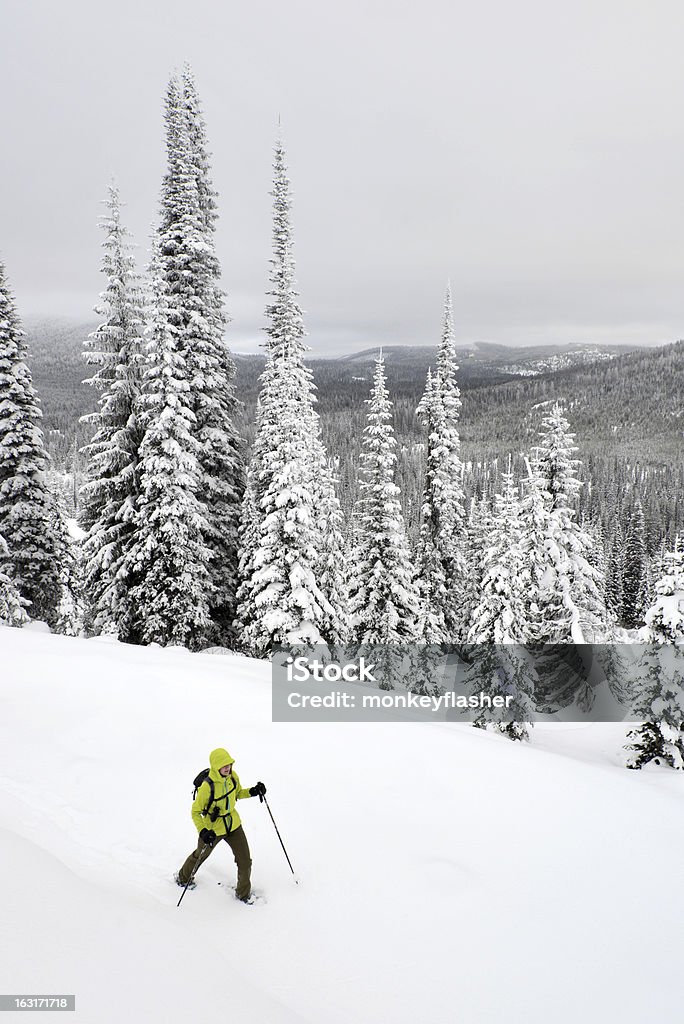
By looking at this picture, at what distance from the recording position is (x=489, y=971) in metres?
5.17

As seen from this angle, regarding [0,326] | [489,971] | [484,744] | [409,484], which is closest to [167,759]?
[489,971]

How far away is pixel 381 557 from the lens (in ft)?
73.6

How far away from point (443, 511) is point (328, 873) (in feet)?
71.6

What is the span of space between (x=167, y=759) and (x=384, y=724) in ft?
14.1

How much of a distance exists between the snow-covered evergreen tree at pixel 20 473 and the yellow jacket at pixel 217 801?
60.7 feet

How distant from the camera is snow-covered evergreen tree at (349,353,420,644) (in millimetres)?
22016

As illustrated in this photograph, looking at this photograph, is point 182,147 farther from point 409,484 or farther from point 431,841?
point 409,484

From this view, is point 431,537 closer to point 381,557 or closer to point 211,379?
point 381,557

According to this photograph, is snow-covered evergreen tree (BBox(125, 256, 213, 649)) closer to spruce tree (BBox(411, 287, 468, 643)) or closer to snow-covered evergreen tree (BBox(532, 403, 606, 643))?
spruce tree (BBox(411, 287, 468, 643))

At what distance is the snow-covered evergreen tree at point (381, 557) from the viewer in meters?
22.0

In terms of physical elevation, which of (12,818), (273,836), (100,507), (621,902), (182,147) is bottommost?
(621,902)

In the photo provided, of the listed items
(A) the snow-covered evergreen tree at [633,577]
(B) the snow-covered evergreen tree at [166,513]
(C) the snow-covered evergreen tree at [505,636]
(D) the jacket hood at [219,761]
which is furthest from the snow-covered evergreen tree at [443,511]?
(A) the snow-covered evergreen tree at [633,577]

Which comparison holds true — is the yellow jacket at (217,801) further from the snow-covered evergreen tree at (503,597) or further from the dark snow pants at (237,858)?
the snow-covered evergreen tree at (503,597)

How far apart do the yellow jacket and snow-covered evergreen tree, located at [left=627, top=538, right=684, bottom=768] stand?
12135 millimetres
